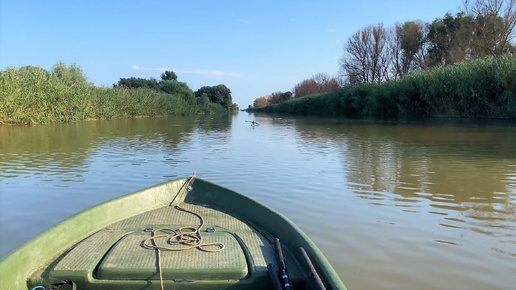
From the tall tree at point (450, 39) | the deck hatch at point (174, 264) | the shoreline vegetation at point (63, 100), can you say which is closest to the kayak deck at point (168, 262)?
the deck hatch at point (174, 264)

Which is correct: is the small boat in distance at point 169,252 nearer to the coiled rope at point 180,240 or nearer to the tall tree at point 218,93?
the coiled rope at point 180,240

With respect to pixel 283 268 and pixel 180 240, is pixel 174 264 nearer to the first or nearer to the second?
pixel 180 240

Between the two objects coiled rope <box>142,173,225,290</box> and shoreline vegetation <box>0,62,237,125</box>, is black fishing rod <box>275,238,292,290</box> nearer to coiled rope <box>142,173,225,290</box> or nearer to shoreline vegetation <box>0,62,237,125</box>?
coiled rope <box>142,173,225,290</box>

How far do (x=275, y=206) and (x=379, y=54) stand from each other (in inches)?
1888

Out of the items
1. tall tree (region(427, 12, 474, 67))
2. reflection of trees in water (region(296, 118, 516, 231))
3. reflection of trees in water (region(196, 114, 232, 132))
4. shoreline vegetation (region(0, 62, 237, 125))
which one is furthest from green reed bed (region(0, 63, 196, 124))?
tall tree (region(427, 12, 474, 67))

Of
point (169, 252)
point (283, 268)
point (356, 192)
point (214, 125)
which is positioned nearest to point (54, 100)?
point (214, 125)

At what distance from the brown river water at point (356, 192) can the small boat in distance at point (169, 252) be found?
28.4 inches

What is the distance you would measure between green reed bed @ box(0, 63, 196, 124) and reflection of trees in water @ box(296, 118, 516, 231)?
14.9 m

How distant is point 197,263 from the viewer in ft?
9.04

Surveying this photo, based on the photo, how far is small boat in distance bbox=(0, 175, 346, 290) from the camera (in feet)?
8.45

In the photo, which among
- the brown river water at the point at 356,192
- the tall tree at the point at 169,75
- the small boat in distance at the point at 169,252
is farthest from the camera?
the tall tree at the point at 169,75

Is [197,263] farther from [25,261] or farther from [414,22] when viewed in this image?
[414,22]

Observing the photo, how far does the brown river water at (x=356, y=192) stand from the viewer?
144 inches

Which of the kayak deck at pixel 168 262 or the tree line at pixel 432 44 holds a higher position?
the tree line at pixel 432 44
